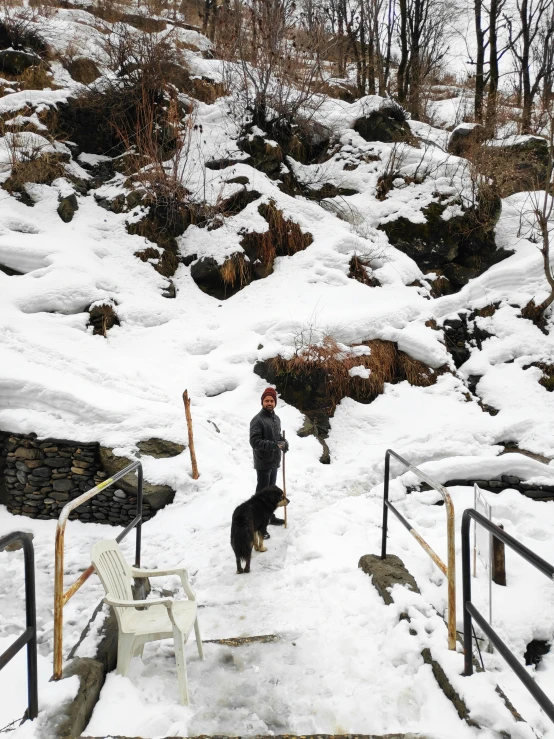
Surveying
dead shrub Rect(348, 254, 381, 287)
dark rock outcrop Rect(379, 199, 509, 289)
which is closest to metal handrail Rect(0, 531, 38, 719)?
dead shrub Rect(348, 254, 381, 287)

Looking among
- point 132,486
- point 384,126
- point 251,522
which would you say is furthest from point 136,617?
point 384,126

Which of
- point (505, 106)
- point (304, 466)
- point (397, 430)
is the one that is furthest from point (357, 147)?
point (304, 466)

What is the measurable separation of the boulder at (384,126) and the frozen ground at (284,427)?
1.52 ft

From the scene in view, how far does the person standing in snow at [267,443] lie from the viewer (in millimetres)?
5230

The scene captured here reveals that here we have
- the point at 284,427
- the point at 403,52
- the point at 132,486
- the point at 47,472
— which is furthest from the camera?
the point at 403,52

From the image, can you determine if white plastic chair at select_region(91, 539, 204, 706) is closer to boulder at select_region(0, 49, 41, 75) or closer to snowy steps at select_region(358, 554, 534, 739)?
snowy steps at select_region(358, 554, 534, 739)

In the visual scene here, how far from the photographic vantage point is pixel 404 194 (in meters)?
13.0

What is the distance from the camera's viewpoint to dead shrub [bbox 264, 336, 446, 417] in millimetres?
8383

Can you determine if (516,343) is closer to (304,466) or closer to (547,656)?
(304,466)

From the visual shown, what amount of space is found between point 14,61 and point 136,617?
666 inches

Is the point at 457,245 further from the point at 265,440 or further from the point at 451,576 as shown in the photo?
the point at 451,576

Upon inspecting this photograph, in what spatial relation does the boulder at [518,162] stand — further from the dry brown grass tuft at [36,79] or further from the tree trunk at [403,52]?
the dry brown grass tuft at [36,79]

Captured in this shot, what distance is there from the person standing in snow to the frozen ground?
614 millimetres

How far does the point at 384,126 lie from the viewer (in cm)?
1442
